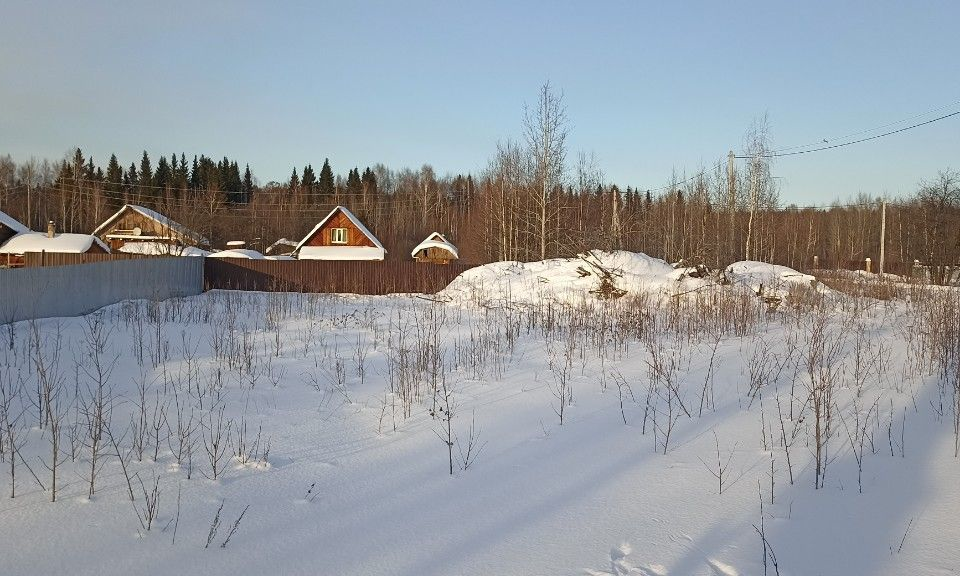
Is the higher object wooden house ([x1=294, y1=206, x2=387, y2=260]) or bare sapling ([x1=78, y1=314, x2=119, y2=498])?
wooden house ([x1=294, y1=206, x2=387, y2=260])

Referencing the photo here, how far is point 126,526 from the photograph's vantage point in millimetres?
2645

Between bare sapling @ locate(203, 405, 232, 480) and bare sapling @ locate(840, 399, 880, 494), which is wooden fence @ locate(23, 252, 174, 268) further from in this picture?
bare sapling @ locate(840, 399, 880, 494)

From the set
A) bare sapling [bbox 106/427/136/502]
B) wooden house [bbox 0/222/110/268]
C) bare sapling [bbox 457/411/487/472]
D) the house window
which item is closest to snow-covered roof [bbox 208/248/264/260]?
the house window

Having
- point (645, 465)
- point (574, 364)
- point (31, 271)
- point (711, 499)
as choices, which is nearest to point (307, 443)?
point (645, 465)

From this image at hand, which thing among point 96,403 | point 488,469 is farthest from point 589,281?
point 96,403

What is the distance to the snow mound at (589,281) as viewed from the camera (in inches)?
540

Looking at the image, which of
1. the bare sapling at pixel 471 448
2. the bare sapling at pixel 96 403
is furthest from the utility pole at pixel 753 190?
the bare sapling at pixel 96 403

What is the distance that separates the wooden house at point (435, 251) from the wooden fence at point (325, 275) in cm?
1743

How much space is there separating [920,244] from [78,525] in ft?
98.9

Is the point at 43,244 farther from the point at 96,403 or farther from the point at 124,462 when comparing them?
the point at 124,462

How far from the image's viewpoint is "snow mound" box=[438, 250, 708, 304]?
13.7 meters

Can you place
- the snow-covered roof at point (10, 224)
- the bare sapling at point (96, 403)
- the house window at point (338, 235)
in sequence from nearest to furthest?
1. the bare sapling at point (96, 403)
2. the snow-covered roof at point (10, 224)
3. the house window at point (338, 235)

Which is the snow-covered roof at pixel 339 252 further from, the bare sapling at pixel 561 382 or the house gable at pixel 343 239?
the bare sapling at pixel 561 382

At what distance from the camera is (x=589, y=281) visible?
582 inches
